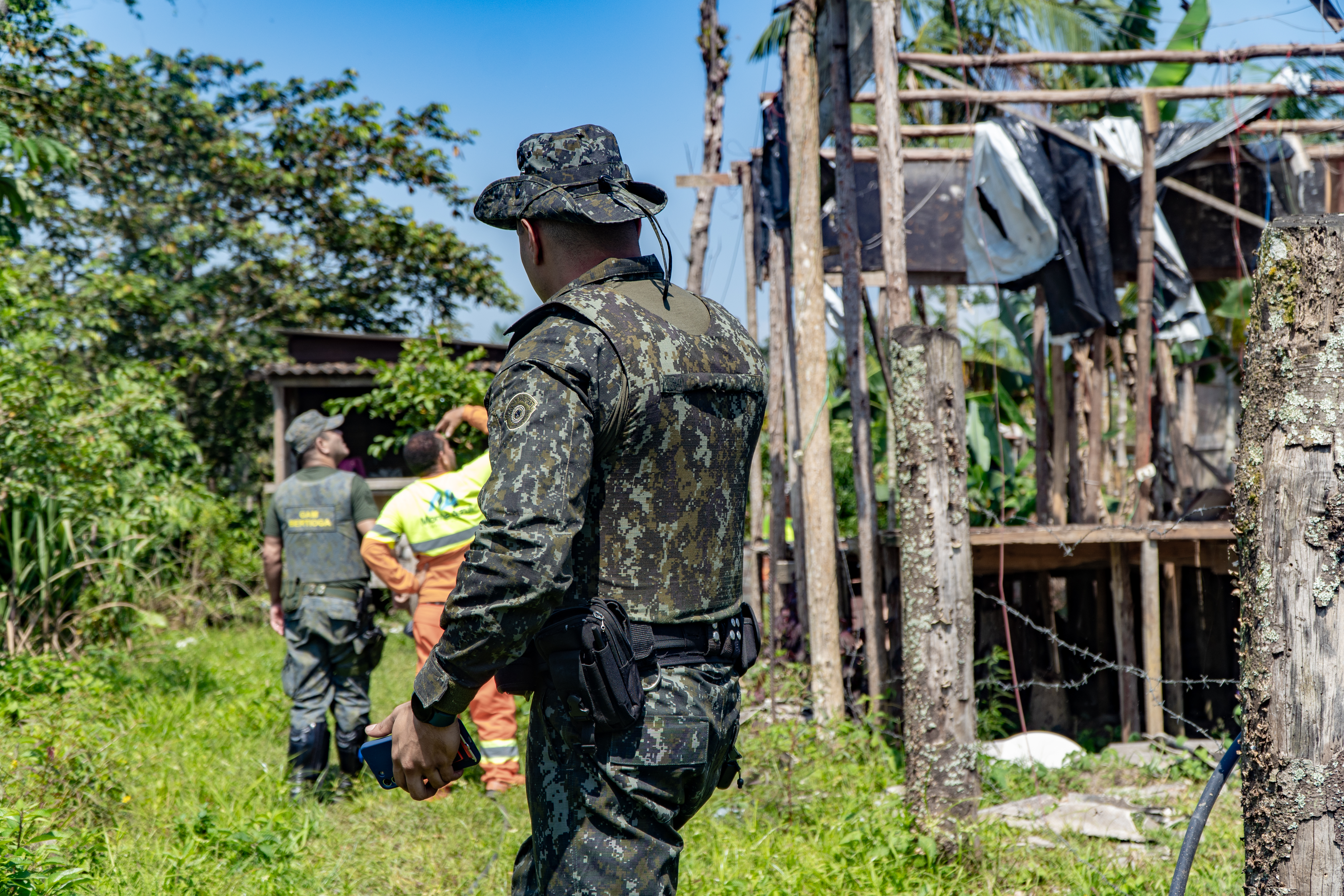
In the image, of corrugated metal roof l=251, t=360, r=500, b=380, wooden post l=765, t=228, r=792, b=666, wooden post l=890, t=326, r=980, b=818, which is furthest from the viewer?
corrugated metal roof l=251, t=360, r=500, b=380

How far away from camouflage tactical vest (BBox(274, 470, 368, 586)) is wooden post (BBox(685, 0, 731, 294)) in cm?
439

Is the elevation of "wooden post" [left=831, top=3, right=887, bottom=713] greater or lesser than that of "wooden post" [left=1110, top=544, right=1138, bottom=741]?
greater

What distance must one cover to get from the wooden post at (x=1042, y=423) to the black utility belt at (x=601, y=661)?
5834 millimetres

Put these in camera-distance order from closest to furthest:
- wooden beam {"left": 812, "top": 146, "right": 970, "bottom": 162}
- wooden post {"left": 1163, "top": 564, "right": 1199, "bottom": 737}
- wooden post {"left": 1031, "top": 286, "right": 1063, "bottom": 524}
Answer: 1. wooden post {"left": 1163, "top": 564, "right": 1199, "bottom": 737}
2. wooden beam {"left": 812, "top": 146, "right": 970, "bottom": 162}
3. wooden post {"left": 1031, "top": 286, "right": 1063, "bottom": 524}

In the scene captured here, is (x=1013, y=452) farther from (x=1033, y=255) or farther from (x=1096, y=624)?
(x=1033, y=255)

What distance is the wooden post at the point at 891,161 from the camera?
16.6 ft

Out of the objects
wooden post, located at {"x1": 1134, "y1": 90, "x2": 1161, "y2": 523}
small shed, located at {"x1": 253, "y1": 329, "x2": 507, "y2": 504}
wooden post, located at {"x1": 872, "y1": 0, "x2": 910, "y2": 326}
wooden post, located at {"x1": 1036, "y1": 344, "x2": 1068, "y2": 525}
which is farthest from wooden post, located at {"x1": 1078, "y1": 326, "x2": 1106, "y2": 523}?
small shed, located at {"x1": 253, "y1": 329, "x2": 507, "y2": 504}

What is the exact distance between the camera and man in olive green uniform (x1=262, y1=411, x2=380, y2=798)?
16.8 feet

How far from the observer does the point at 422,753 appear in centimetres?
199

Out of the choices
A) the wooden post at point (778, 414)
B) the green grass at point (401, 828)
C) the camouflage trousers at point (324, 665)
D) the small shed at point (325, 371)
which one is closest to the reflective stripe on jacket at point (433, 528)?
the camouflage trousers at point (324, 665)

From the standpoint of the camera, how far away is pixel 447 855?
4230 mm

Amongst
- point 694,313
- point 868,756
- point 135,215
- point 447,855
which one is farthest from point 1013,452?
point 135,215

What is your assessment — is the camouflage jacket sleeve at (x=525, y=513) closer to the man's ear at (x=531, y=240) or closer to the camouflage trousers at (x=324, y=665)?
the man's ear at (x=531, y=240)

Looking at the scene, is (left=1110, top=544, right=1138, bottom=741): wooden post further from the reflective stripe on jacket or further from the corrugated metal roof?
the corrugated metal roof
